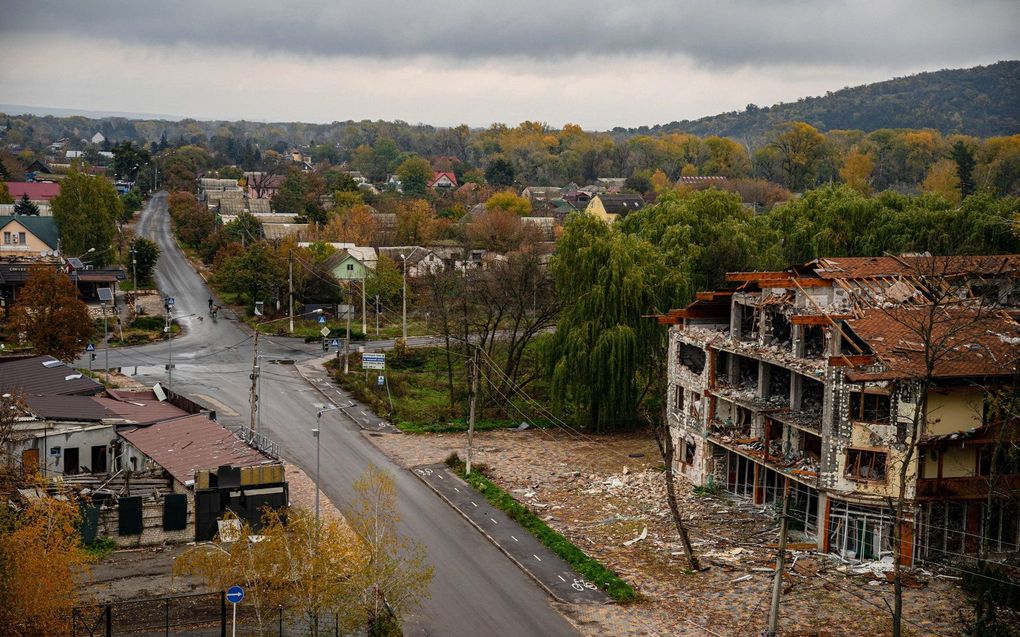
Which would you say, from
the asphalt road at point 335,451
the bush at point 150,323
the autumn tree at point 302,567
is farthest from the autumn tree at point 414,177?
the autumn tree at point 302,567

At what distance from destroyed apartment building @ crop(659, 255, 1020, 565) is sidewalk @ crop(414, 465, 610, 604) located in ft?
24.7

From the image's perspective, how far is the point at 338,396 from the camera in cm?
5647

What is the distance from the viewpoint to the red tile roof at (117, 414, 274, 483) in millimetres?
38062

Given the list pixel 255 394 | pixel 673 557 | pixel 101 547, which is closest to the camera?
pixel 101 547

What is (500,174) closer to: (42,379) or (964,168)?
(964,168)

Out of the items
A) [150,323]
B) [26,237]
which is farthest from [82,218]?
[150,323]

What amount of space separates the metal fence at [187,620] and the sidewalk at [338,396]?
21.7 metres

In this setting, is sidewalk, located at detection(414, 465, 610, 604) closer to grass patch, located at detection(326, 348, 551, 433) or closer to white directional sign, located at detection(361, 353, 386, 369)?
grass patch, located at detection(326, 348, 551, 433)

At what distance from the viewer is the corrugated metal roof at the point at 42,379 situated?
1788 inches

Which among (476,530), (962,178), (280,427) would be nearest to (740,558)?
(476,530)

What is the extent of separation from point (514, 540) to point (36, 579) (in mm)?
16233

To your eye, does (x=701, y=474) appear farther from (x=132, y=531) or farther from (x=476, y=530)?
(x=132, y=531)

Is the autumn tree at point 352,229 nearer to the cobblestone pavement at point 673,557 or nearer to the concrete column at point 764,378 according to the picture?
the cobblestone pavement at point 673,557

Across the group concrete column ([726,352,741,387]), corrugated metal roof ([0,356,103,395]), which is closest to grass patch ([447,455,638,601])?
concrete column ([726,352,741,387])
